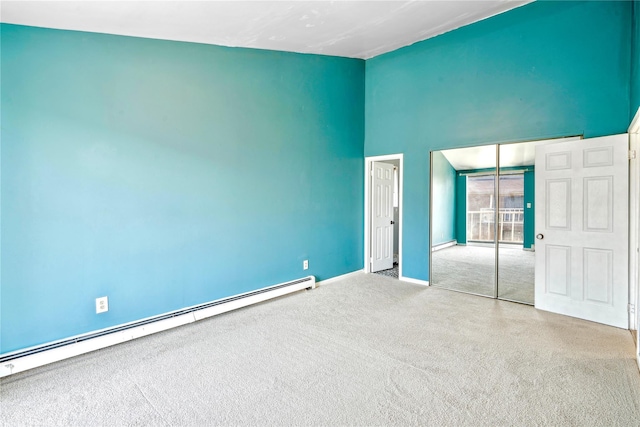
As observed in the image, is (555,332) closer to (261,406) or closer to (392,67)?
(261,406)

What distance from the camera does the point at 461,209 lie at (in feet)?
14.4

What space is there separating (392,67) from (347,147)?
133 cm

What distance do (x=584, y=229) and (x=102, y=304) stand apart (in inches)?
181

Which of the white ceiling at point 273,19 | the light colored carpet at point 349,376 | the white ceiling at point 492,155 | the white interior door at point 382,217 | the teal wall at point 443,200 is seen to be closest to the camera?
the light colored carpet at point 349,376

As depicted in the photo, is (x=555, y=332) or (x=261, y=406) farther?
(x=555, y=332)

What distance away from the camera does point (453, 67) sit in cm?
421

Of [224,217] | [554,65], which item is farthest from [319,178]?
[554,65]

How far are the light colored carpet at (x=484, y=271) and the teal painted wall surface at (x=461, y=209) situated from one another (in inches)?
6.0

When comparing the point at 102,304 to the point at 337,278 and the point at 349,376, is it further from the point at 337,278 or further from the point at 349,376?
the point at 337,278

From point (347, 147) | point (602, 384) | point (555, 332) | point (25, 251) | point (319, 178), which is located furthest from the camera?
point (347, 147)

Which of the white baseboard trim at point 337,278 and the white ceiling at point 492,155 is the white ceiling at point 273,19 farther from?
the white baseboard trim at point 337,278

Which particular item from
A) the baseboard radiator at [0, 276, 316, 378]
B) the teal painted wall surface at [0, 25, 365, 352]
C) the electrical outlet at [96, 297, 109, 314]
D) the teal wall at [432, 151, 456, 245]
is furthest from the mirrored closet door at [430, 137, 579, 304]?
the electrical outlet at [96, 297, 109, 314]

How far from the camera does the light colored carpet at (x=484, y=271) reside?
3844 mm

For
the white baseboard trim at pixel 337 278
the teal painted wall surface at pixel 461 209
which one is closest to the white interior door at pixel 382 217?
the white baseboard trim at pixel 337 278
